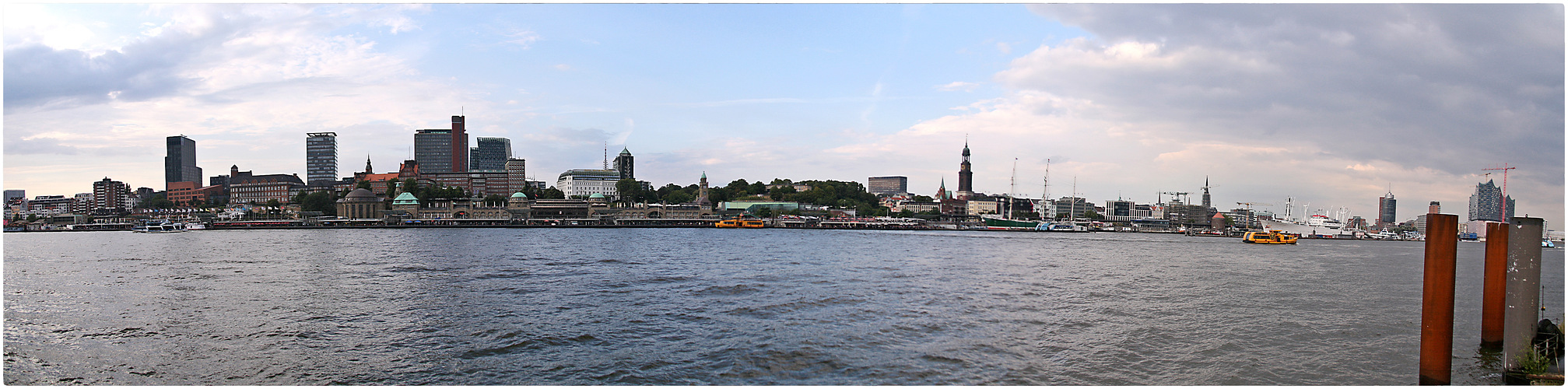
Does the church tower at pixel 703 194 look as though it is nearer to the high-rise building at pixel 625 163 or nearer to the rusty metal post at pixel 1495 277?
the high-rise building at pixel 625 163

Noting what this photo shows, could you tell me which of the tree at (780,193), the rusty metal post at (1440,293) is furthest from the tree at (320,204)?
the rusty metal post at (1440,293)

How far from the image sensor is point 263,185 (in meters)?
140

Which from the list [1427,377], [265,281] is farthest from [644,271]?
[1427,377]

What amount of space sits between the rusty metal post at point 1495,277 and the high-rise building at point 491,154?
196 meters

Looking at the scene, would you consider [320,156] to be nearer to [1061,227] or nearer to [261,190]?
[261,190]

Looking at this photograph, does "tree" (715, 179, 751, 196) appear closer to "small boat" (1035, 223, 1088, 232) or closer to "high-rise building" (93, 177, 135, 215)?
"small boat" (1035, 223, 1088, 232)

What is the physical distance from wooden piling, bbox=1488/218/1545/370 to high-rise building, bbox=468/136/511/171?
7753 inches

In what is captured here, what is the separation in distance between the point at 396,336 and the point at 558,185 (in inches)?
6468

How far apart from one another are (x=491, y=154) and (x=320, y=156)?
123 feet

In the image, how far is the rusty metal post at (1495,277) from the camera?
10.0 meters

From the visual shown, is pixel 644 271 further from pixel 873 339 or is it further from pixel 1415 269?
pixel 1415 269

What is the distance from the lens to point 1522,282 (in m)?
10.0

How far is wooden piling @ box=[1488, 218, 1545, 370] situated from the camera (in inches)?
389

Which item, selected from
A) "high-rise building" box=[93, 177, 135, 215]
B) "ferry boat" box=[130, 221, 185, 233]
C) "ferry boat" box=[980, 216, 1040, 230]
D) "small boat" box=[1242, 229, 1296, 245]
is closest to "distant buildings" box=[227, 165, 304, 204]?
"high-rise building" box=[93, 177, 135, 215]
